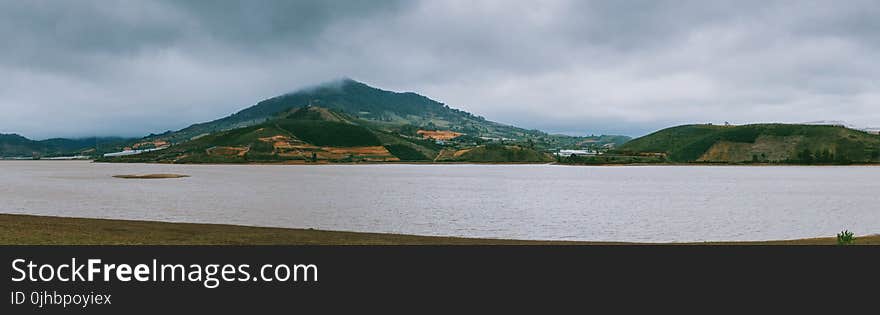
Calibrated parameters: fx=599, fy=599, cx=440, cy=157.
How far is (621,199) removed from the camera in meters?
107

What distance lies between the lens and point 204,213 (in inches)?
2982

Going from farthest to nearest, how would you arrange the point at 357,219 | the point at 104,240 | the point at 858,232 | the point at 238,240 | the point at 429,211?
1. the point at 429,211
2. the point at 357,219
3. the point at 858,232
4. the point at 238,240
5. the point at 104,240

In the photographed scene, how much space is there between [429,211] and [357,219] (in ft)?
44.8
